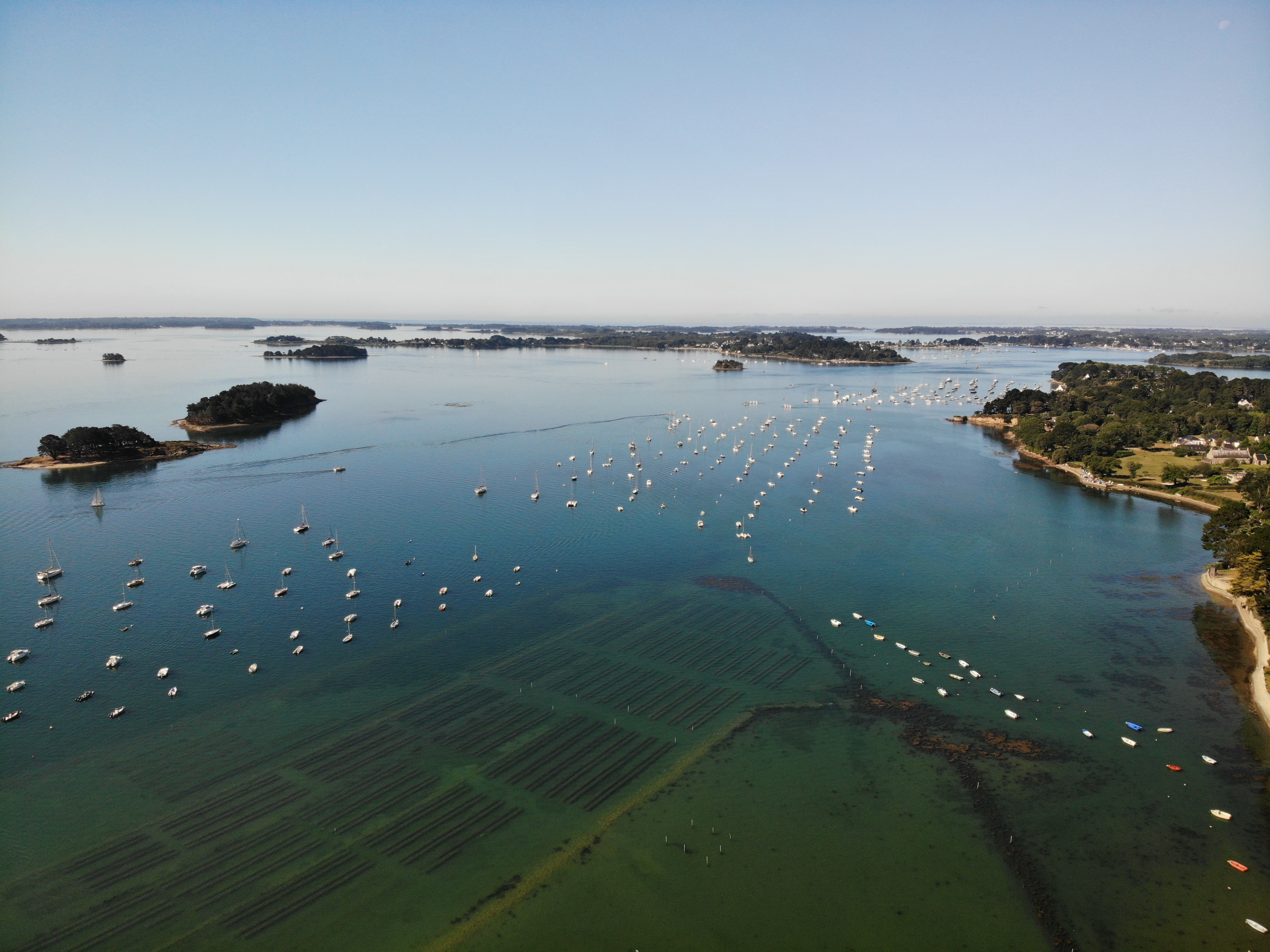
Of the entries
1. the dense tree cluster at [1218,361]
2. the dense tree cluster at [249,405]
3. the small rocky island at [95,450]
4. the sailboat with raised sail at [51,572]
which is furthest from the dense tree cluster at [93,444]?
the dense tree cluster at [1218,361]

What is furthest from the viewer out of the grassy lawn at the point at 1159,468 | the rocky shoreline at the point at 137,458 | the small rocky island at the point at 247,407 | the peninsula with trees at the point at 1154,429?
the small rocky island at the point at 247,407

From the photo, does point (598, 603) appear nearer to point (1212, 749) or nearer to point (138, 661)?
point (138, 661)

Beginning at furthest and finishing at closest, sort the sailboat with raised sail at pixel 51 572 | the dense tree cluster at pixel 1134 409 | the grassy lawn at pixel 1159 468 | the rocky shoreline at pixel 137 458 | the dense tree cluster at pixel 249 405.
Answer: the dense tree cluster at pixel 249 405 < the dense tree cluster at pixel 1134 409 < the rocky shoreline at pixel 137 458 < the grassy lawn at pixel 1159 468 < the sailboat with raised sail at pixel 51 572

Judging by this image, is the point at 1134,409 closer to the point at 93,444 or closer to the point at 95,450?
the point at 93,444

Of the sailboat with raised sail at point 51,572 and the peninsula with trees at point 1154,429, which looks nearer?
the sailboat with raised sail at point 51,572

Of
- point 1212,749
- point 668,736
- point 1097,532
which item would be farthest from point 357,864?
point 1097,532

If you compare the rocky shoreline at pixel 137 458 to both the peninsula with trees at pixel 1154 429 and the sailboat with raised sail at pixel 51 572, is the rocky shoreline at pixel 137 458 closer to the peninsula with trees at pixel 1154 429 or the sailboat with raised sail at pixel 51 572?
the sailboat with raised sail at pixel 51 572

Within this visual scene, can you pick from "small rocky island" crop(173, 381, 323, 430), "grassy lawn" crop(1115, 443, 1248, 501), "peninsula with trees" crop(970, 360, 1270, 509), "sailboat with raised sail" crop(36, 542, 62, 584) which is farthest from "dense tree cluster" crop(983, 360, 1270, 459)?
"small rocky island" crop(173, 381, 323, 430)

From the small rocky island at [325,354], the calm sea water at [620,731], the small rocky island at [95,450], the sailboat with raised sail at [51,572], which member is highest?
the small rocky island at [325,354]
